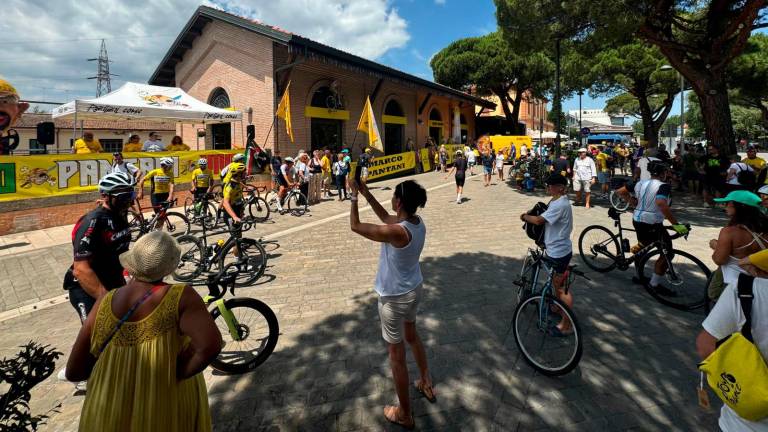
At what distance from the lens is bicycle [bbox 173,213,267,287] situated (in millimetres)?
5820

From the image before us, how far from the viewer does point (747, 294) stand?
5.96 ft

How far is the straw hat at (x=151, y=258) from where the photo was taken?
1813 mm

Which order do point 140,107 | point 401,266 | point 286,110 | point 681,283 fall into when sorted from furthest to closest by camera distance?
point 286,110 → point 140,107 → point 681,283 → point 401,266

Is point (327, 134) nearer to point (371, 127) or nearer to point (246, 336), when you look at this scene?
point (371, 127)

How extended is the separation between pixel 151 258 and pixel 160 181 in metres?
7.64

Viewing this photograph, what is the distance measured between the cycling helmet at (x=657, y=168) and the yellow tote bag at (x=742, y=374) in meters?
3.88

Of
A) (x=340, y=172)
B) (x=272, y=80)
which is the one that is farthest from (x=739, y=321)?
(x=272, y=80)

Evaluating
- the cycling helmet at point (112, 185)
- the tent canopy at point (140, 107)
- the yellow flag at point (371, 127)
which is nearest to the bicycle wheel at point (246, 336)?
the cycling helmet at point (112, 185)

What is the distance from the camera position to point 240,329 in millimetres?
3656

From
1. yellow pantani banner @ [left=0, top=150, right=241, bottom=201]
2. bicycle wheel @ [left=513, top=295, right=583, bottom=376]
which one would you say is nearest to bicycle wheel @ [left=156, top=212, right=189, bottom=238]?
yellow pantani banner @ [left=0, top=150, right=241, bottom=201]

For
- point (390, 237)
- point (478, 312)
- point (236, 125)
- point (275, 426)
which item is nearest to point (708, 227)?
point (478, 312)

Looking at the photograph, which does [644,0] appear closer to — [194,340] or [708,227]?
[708,227]

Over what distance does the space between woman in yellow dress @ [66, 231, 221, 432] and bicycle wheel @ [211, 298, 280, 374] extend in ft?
5.67

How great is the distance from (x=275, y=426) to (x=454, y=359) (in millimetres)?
1664
